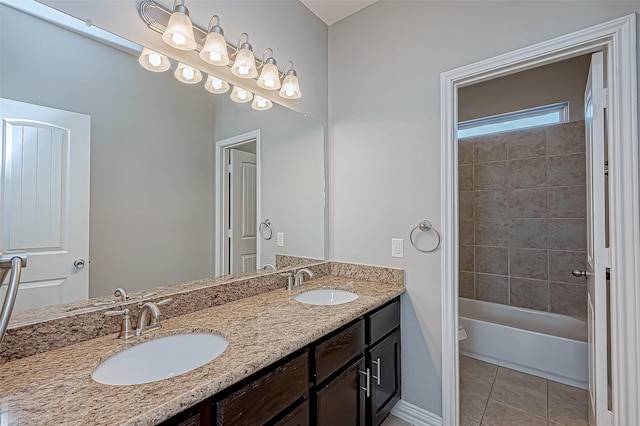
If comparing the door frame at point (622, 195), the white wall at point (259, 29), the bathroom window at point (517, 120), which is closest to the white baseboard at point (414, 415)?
the door frame at point (622, 195)

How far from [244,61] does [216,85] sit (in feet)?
0.63

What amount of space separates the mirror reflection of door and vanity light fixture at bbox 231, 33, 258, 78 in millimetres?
394

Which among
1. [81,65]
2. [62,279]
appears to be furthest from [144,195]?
[81,65]

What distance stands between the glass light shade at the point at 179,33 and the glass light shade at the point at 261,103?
0.48m

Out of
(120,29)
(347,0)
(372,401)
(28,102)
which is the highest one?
(347,0)

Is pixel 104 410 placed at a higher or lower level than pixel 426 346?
higher

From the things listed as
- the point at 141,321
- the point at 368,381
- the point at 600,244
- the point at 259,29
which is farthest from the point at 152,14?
the point at 600,244

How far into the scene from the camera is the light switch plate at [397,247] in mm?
1897

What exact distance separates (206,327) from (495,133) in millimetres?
3322

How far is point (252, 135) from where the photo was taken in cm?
179

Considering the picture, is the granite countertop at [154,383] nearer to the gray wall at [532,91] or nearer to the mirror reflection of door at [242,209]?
the mirror reflection of door at [242,209]

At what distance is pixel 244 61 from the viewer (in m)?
1.53

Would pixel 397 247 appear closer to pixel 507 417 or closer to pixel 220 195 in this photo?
pixel 220 195

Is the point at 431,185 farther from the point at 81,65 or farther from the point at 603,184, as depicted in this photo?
the point at 81,65
